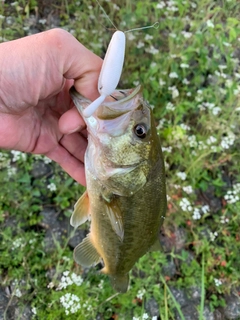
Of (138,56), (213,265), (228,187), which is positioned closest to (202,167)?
(228,187)

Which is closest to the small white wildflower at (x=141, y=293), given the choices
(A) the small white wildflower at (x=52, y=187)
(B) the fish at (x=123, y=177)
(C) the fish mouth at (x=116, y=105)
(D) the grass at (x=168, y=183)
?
(D) the grass at (x=168, y=183)

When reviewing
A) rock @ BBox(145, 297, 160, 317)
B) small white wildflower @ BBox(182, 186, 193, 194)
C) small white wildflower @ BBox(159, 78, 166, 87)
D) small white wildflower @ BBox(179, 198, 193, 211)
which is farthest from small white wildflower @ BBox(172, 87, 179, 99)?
rock @ BBox(145, 297, 160, 317)

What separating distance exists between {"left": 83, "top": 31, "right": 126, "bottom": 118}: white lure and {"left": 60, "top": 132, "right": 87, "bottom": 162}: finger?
85 cm

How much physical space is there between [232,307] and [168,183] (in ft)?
3.97

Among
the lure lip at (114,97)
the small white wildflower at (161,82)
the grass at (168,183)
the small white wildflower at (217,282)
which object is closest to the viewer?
the lure lip at (114,97)

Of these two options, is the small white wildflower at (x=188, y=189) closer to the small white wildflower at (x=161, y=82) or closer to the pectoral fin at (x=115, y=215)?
the small white wildflower at (x=161, y=82)

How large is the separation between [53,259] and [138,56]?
2216 mm

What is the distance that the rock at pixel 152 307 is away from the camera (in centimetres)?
300

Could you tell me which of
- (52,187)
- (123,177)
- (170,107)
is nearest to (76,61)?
(123,177)

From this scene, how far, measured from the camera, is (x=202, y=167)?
3.59 metres

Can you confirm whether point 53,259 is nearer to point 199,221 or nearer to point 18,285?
A: point 18,285

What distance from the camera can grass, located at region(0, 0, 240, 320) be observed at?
9.70 ft

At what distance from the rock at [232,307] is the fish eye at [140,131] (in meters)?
2.03

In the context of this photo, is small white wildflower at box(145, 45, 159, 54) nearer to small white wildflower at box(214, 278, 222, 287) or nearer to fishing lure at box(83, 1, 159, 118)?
fishing lure at box(83, 1, 159, 118)
